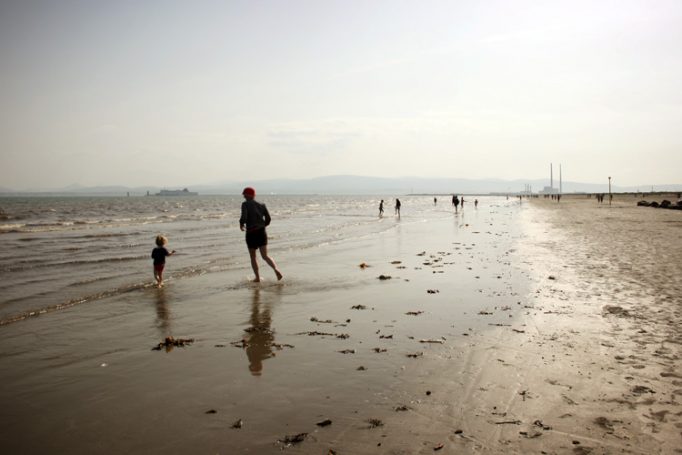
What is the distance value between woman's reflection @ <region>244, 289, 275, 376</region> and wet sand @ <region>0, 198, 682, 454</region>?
0.04m

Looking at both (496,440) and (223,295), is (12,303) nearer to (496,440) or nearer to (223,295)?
(223,295)

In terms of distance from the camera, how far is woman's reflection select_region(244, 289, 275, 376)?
5.40 meters

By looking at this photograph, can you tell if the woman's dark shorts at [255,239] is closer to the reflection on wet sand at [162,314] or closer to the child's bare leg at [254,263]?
the child's bare leg at [254,263]

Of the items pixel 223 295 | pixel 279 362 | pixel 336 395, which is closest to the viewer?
pixel 336 395

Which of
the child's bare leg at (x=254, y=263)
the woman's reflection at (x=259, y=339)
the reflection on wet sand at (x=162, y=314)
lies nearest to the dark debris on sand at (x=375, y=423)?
the woman's reflection at (x=259, y=339)

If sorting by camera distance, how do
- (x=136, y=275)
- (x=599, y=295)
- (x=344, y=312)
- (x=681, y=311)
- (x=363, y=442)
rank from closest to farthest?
(x=363, y=442) < (x=681, y=311) < (x=344, y=312) < (x=599, y=295) < (x=136, y=275)

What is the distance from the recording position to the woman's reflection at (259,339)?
213 inches

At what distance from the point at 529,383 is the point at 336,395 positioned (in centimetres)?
212

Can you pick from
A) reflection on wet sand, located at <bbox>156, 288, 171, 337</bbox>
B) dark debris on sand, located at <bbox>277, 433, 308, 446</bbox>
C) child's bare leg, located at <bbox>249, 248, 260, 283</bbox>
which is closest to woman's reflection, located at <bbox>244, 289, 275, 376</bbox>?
reflection on wet sand, located at <bbox>156, 288, 171, 337</bbox>

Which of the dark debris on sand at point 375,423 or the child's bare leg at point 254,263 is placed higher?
the child's bare leg at point 254,263

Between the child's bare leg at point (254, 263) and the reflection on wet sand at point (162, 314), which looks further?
the child's bare leg at point (254, 263)

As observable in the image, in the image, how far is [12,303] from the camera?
30.3 feet

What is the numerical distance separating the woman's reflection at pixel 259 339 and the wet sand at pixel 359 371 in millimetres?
35

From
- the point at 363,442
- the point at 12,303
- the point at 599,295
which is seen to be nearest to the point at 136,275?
the point at 12,303
